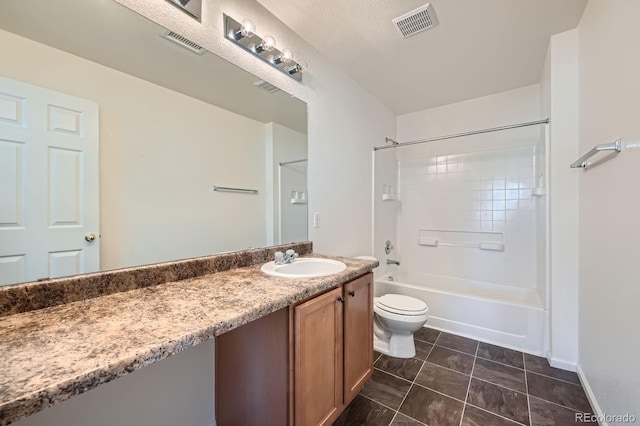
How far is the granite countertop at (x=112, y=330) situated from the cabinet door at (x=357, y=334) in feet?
1.06

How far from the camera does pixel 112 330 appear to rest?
2.26ft

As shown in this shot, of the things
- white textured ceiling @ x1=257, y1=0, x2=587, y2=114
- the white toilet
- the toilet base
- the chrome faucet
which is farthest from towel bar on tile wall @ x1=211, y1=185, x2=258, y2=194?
the toilet base

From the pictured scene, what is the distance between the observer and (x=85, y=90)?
3.13 feet

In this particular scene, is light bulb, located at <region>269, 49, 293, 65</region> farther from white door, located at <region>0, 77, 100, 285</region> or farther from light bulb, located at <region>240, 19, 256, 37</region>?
white door, located at <region>0, 77, 100, 285</region>

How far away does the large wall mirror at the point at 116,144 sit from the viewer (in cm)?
82

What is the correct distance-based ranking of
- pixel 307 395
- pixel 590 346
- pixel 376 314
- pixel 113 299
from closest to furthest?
pixel 113 299 < pixel 307 395 < pixel 590 346 < pixel 376 314

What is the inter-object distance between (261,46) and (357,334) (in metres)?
1.75

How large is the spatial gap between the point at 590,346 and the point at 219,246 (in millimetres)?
2223

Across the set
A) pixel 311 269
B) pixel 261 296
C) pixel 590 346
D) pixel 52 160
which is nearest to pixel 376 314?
pixel 311 269

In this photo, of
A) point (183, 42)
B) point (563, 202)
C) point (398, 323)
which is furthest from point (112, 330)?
point (563, 202)

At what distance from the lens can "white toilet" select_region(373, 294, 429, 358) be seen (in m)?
1.94

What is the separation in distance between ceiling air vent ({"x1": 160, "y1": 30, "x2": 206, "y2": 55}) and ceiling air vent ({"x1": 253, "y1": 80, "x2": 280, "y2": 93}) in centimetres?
34

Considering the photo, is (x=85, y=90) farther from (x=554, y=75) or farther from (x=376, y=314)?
(x=554, y=75)

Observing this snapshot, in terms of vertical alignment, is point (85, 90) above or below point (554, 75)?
below
